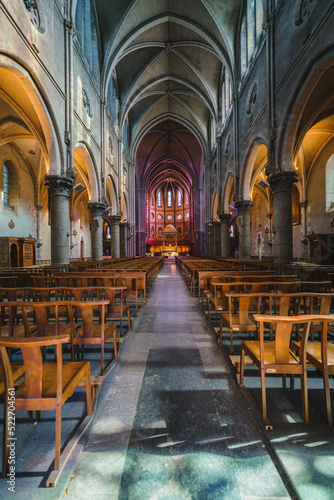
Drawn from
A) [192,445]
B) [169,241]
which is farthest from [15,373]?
[169,241]

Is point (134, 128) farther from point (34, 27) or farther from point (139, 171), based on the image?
point (34, 27)

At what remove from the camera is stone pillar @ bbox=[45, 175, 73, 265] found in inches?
396

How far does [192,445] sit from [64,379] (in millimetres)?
1093

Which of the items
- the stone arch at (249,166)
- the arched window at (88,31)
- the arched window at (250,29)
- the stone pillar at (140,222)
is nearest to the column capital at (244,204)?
the stone arch at (249,166)

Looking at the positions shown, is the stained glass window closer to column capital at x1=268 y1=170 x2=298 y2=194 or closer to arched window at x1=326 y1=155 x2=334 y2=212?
column capital at x1=268 y1=170 x2=298 y2=194

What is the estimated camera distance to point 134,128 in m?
26.7

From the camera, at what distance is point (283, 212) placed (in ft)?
32.2

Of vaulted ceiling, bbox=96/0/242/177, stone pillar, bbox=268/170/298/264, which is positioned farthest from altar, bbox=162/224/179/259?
stone pillar, bbox=268/170/298/264

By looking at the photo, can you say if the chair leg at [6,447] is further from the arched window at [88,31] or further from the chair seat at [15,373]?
the arched window at [88,31]

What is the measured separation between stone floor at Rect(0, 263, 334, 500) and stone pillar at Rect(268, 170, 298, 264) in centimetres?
825

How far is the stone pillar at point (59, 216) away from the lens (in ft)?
33.0

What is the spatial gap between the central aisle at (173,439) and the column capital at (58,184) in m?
8.94

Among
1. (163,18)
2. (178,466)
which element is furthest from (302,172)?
(178,466)

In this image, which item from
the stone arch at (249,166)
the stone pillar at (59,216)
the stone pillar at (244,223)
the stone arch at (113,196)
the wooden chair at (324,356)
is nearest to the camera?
the wooden chair at (324,356)
